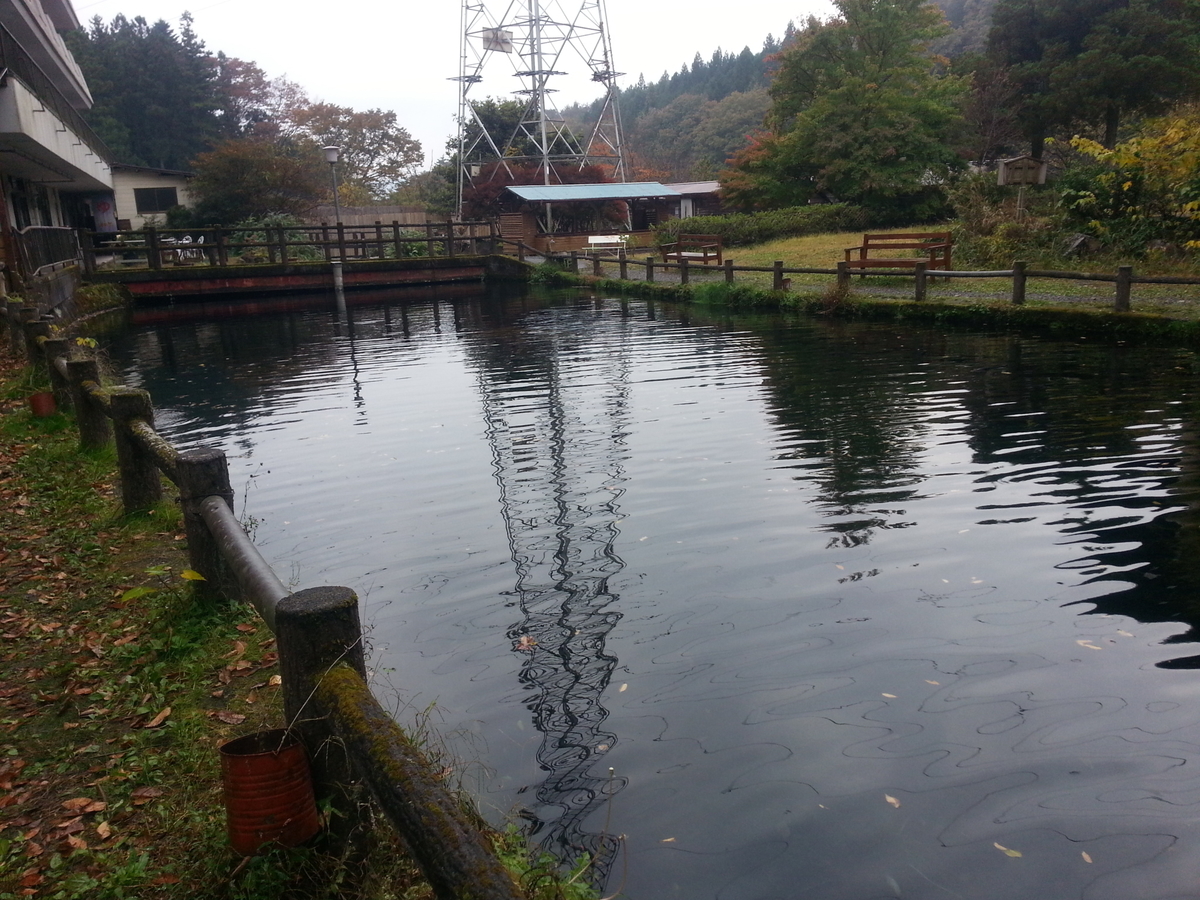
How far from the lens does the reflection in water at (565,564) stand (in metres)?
4.10

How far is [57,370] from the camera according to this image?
9.84 m

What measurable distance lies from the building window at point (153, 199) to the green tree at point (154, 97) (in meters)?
18.3

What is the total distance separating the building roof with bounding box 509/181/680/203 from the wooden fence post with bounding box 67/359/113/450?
33.1m

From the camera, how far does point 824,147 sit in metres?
35.3

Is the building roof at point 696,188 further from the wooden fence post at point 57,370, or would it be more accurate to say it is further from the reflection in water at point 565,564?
A: the wooden fence post at point 57,370

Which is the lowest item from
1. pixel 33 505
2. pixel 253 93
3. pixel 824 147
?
pixel 33 505

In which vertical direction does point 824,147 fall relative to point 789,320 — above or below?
above

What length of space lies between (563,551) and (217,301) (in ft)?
93.6

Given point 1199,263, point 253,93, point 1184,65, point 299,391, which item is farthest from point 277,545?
point 253,93

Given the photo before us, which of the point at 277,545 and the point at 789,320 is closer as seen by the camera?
the point at 277,545

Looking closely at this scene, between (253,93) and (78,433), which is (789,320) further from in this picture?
(253,93)

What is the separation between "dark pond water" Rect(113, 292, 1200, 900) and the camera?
380 cm

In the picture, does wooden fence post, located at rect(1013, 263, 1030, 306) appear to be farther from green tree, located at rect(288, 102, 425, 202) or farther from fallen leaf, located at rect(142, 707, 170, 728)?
green tree, located at rect(288, 102, 425, 202)

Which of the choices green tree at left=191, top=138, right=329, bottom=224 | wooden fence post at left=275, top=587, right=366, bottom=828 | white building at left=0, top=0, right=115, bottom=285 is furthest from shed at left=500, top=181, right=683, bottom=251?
wooden fence post at left=275, top=587, right=366, bottom=828
